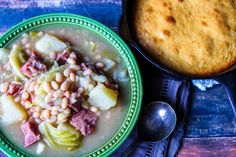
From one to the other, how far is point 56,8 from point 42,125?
605 millimetres

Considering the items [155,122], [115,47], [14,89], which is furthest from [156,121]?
[14,89]

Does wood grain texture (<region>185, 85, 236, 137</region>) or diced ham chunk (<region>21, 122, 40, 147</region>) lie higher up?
diced ham chunk (<region>21, 122, 40, 147</region>)

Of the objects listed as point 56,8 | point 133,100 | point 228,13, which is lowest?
point 133,100

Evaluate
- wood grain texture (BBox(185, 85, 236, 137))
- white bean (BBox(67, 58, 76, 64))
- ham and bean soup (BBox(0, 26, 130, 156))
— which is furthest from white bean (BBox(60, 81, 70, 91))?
wood grain texture (BBox(185, 85, 236, 137))

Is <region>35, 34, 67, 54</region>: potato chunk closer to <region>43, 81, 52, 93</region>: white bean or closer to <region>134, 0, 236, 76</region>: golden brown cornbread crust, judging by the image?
<region>43, 81, 52, 93</region>: white bean

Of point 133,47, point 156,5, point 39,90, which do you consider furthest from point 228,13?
point 39,90

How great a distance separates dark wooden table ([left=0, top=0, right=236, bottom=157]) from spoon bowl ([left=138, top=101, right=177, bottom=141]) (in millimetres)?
104

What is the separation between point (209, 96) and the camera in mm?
2006

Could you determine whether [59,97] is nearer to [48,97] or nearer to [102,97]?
[48,97]

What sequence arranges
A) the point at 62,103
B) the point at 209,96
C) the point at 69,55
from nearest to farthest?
the point at 62,103 < the point at 69,55 < the point at 209,96

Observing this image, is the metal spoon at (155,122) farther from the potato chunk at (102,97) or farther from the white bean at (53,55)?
the white bean at (53,55)

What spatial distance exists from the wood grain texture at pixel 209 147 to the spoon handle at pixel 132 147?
0.19 meters

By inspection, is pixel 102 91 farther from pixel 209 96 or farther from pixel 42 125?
pixel 209 96

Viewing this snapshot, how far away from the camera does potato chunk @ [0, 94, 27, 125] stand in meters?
1.80
